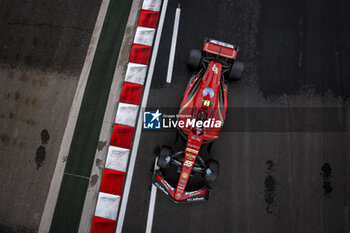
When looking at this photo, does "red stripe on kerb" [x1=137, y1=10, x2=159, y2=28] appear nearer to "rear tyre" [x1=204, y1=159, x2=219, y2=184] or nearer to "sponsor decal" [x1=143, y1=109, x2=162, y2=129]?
"sponsor decal" [x1=143, y1=109, x2=162, y2=129]

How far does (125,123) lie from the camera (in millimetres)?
4855

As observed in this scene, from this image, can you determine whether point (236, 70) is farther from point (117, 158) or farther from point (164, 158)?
point (117, 158)

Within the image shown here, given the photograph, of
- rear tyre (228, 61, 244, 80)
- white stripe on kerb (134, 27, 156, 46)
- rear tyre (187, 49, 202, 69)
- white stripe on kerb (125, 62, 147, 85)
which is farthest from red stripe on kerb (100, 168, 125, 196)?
rear tyre (228, 61, 244, 80)

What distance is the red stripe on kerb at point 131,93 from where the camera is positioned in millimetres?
4955

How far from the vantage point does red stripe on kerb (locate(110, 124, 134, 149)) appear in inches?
188

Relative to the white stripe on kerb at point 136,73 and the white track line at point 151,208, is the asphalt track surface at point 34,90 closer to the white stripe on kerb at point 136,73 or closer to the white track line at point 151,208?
the white stripe on kerb at point 136,73

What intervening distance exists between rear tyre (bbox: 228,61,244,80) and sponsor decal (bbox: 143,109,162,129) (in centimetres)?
199

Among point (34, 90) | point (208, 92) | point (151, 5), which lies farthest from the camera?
point (151, 5)

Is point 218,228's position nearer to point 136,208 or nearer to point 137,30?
point 136,208

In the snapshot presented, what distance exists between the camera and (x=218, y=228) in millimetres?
4531

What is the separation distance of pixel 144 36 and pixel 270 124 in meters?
3.96

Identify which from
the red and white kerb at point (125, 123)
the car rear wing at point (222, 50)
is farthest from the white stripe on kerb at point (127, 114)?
the car rear wing at point (222, 50)

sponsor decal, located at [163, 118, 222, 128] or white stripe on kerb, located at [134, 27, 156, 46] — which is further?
white stripe on kerb, located at [134, 27, 156, 46]

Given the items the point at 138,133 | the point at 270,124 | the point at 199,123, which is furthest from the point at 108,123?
the point at 270,124
